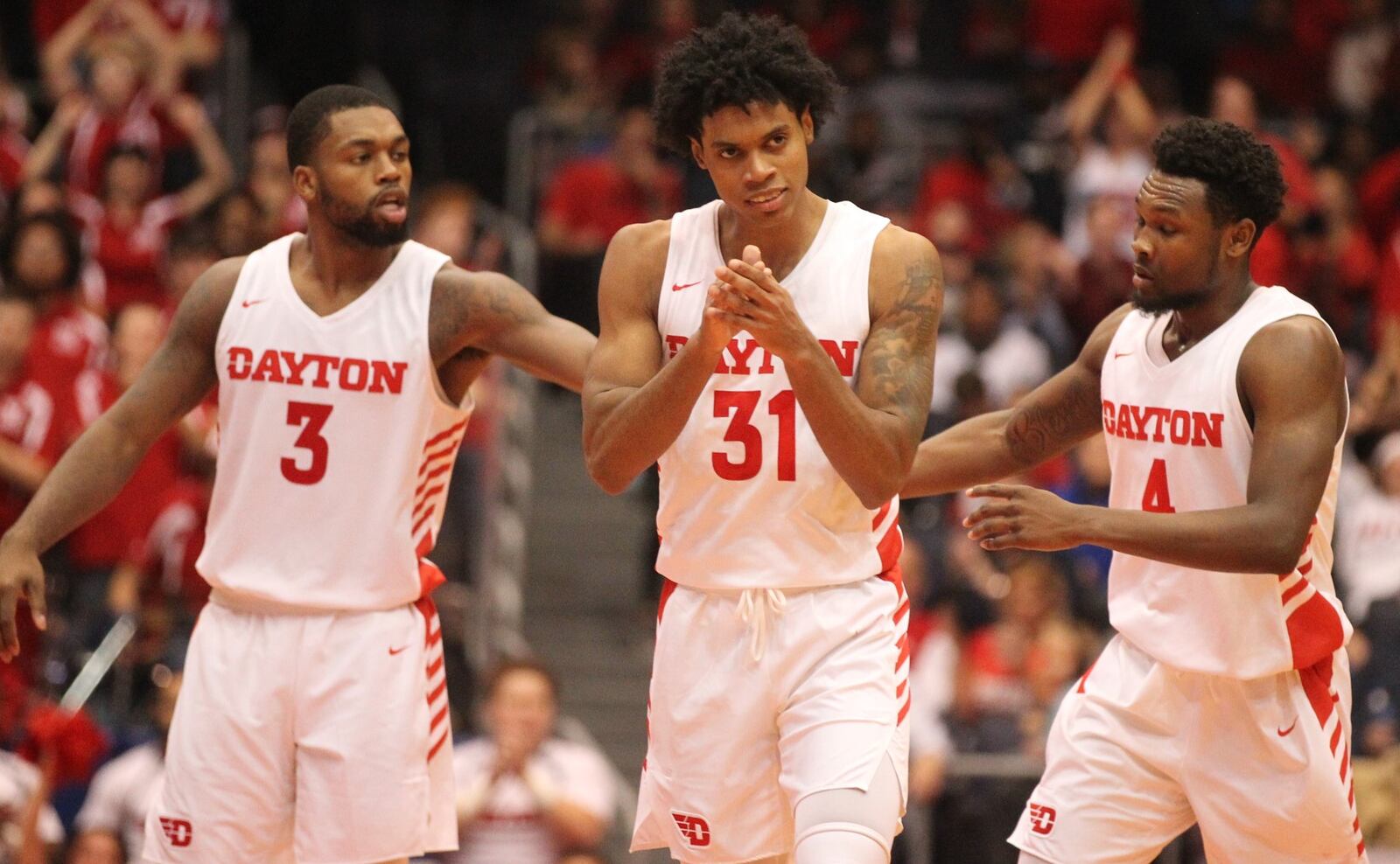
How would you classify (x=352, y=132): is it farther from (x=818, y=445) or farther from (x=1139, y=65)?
(x=1139, y=65)

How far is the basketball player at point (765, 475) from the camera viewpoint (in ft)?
17.4

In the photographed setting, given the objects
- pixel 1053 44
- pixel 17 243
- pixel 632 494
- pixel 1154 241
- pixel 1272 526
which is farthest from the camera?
pixel 1053 44

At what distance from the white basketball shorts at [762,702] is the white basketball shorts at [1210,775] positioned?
1.83 ft

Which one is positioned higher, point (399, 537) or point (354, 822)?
point (399, 537)

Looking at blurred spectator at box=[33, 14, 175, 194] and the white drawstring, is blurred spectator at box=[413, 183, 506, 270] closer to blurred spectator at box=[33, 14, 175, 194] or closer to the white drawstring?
blurred spectator at box=[33, 14, 175, 194]

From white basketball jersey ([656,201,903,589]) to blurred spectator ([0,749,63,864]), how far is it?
131 inches

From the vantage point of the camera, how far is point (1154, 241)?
18.5 ft

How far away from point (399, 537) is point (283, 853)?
3.30 ft

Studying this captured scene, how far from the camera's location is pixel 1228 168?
18.3 feet

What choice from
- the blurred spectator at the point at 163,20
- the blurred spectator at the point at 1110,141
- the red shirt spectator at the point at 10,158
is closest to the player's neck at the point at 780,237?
the blurred spectator at the point at 1110,141

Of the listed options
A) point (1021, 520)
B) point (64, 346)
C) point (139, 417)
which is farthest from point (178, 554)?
point (1021, 520)

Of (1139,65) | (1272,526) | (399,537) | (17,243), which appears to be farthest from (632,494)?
(1272,526)

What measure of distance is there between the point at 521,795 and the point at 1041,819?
3.42 metres

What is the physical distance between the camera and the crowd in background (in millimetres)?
9320
